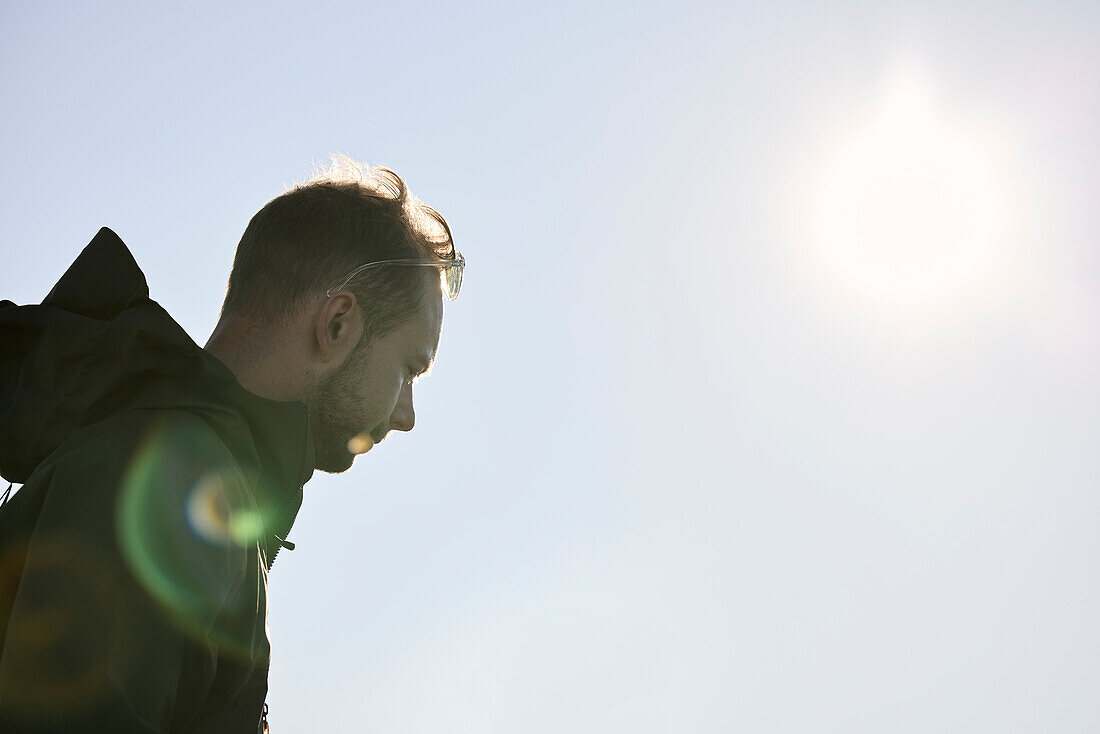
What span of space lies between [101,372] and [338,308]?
1208mm

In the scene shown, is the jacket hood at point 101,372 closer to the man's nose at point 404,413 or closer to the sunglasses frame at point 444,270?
the sunglasses frame at point 444,270

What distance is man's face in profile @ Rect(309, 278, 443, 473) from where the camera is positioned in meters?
3.83

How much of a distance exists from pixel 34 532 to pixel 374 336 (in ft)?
6.29

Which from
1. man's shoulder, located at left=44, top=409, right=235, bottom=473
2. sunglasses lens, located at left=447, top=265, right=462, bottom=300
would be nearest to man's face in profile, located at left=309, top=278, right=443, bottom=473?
sunglasses lens, located at left=447, top=265, right=462, bottom=300

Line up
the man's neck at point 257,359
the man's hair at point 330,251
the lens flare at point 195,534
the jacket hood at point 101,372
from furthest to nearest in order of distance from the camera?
the man's hair at point 330,251 < the man's neck at point 257,359 < the jacket hood at point 101,372 < the lens flare at point 195,534

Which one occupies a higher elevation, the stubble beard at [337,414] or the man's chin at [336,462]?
the stubble beard at [337,414]

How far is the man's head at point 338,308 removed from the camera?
12.1 ft

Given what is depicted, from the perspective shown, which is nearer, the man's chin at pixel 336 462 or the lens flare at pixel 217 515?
the lens flare at pixel 217 515

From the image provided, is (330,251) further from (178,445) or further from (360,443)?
(178,445)

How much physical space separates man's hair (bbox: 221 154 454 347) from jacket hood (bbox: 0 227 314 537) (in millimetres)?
739

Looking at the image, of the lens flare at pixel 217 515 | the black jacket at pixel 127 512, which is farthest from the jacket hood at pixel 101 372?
the lens flare at pixel 217 515

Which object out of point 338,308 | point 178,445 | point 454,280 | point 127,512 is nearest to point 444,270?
point 454,280

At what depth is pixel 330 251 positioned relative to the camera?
398 centimetres

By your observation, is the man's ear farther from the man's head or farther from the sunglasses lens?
the sunglasses lens
